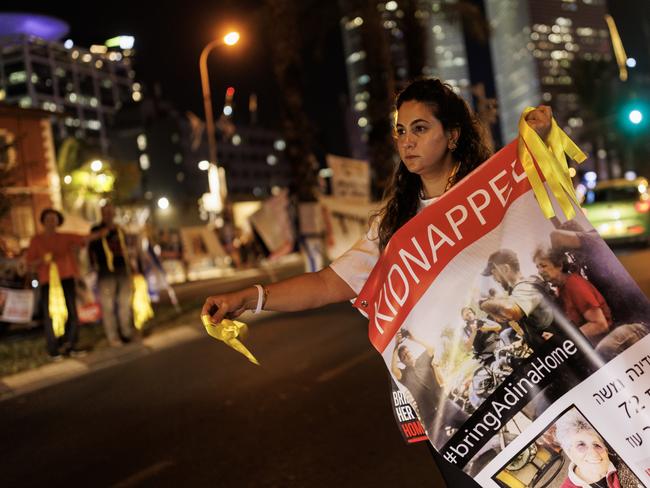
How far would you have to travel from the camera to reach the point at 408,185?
96.7 inches

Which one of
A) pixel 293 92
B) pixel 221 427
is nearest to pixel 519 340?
pixel 221 427

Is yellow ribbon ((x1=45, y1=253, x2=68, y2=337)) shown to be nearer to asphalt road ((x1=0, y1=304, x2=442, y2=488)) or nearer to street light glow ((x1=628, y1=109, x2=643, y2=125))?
asphalt road ((x1=0, y1=304, x2=442, y2=488))

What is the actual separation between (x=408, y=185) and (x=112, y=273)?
825 centimetres

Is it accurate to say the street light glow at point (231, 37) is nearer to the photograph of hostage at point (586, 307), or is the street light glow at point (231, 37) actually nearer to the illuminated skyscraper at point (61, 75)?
the photograph of hostage at point (586, 307)

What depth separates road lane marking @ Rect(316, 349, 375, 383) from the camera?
23.2 ft

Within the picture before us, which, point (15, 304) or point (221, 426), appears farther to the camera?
point (15, 304)

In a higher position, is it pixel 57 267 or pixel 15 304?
pixel 57 267

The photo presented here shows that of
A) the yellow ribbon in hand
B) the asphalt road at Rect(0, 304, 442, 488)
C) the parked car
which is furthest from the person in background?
the parked car

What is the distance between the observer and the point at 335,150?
279 feet

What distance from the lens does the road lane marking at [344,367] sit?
707 centimetres

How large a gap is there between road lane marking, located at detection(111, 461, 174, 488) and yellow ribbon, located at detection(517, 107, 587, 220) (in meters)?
3.55

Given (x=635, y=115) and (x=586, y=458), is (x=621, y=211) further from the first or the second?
(x=586, y=458)

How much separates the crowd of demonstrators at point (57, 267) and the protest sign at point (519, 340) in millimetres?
8201

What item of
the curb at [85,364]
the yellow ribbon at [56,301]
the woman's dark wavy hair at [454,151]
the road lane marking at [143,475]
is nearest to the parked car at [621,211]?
the curb at [85,364]
